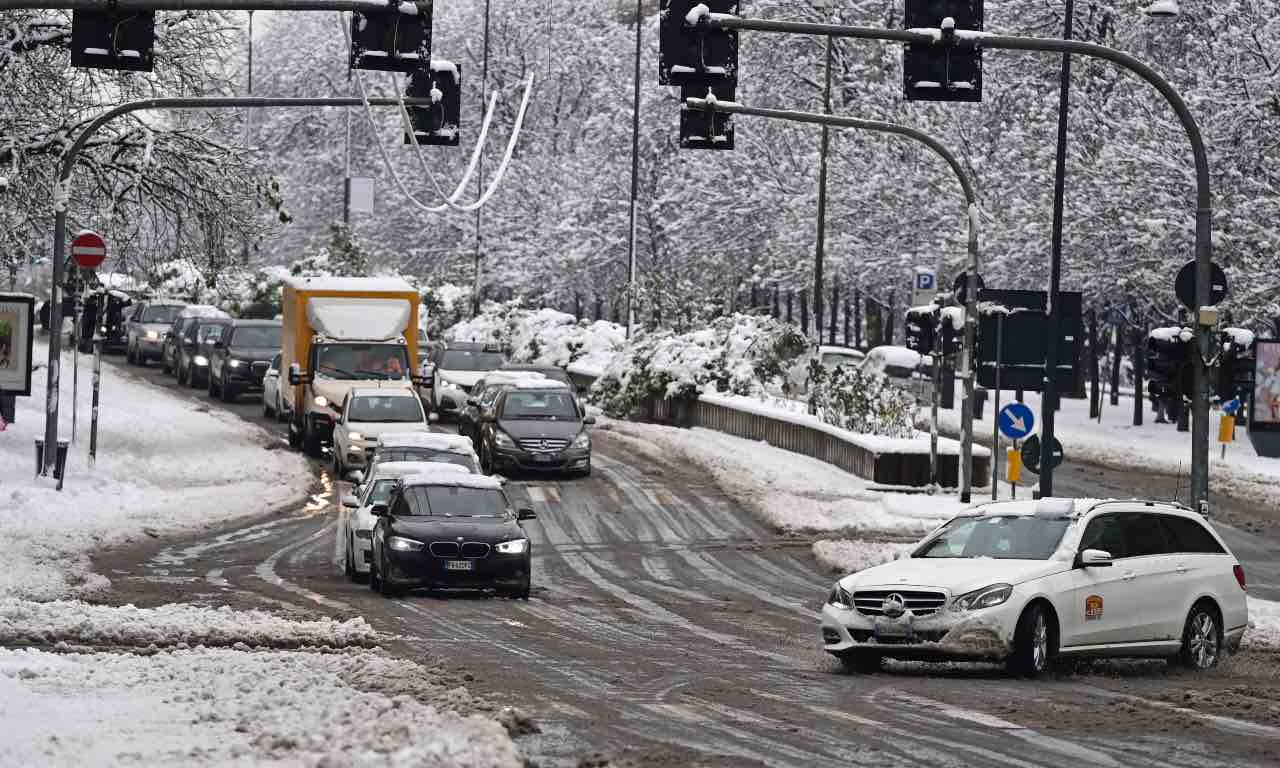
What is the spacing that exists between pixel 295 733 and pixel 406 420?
26383 millimetres

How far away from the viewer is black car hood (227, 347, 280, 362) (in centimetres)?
5391

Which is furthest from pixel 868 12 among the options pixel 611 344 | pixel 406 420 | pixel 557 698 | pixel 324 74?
pixel 557 698

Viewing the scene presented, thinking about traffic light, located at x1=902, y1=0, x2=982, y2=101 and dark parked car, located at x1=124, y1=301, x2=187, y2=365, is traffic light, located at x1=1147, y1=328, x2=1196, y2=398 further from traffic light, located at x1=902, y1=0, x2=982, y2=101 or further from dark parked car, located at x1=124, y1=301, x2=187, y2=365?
dark parked car, located at x1=124, y1=301, x2=187, y2=365

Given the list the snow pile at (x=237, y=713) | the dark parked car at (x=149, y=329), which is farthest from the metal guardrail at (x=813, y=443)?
the snow pile at (x=237, y=713)

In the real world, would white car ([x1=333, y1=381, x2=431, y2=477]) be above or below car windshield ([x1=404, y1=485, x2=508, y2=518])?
above

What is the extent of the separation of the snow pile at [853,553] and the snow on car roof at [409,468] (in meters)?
4.88

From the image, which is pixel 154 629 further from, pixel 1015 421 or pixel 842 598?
pixel 1015 421

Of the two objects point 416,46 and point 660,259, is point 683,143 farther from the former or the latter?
point 660,259

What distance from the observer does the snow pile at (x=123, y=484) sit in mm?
25953

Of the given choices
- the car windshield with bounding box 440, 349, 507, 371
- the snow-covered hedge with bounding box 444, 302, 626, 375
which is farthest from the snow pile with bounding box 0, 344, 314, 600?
the snow-covered hedge with bounding box 444, 302, 626, 375

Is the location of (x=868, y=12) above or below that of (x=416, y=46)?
above

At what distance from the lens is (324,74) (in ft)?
363

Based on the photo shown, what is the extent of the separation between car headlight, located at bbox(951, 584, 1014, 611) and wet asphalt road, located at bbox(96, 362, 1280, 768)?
2.03 feet

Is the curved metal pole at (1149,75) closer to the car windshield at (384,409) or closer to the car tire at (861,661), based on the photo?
the car tire at (861,661)
